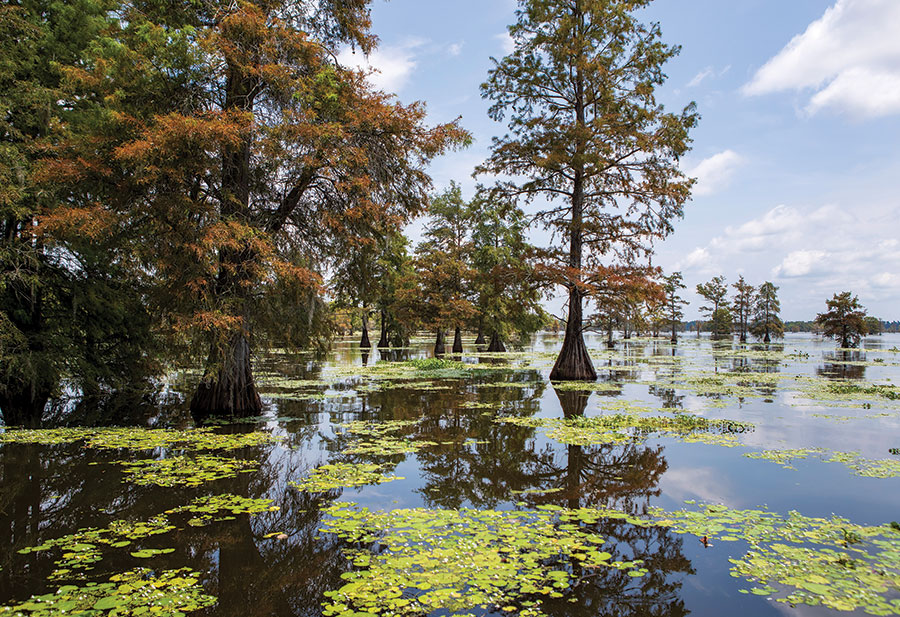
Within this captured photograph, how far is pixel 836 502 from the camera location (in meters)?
6.15

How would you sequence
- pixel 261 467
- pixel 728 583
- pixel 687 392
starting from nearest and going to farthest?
pixel 728 583 < pixel 261 467 < pixel 687 392

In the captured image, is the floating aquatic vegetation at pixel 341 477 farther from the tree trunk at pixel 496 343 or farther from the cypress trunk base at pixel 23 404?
the tree trunk at pixel 496 343

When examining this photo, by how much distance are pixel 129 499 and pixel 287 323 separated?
7.38m

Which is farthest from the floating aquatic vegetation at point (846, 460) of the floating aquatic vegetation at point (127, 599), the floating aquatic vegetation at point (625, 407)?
the floating aquatic vegetation at point (127, 599)

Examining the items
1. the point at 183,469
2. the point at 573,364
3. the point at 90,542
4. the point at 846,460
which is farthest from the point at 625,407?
the point at 90,542

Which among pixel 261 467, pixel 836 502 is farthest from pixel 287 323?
pixel 836 502

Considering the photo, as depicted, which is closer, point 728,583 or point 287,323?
point 728,583

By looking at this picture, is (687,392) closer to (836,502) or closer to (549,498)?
(836,502)

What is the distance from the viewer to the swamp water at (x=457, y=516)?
4008 mm

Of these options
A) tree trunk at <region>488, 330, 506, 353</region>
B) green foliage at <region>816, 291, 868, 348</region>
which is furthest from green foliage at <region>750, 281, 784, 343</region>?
tree trunk at <region>488, 330, 506, 353</region>

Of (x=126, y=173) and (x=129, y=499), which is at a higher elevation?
(x=126, y=173)

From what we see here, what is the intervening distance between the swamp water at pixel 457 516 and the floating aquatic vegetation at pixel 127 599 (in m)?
0.02

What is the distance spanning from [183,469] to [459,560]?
17.5 ft

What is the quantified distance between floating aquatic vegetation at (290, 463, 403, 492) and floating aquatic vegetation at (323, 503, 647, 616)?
1.00 m
